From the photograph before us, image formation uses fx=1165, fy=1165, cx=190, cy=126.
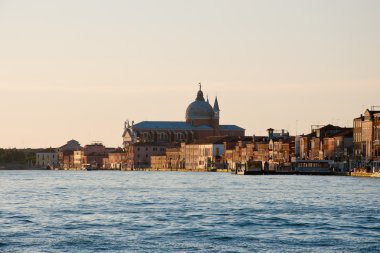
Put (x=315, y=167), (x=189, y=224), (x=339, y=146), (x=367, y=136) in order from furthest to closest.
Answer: (x=339, y=146) < (x=315, y=167) < (x=367, y=136) < (x=189, y=224)

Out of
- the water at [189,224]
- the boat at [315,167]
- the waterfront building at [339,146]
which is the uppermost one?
the waterfront building at [339,146]

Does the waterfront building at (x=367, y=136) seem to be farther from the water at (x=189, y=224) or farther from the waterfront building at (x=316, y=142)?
the water at (x=189, y=224)

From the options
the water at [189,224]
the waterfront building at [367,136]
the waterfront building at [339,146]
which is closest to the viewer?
the water at [189,224]

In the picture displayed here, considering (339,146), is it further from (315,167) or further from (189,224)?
(189,224)

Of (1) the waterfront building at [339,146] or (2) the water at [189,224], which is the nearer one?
(2) the water at [189,224]

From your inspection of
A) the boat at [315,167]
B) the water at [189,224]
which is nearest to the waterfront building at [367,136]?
the boat at [315,167]

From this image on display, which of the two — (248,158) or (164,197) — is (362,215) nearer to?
(164,197)

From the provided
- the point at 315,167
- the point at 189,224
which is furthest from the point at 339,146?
the point at 189,224

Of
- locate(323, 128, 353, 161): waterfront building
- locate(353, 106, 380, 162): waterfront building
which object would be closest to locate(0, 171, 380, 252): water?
locate(353, 106, 380, 162): waterfront building

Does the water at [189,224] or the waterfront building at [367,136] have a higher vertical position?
the waterfront building at [367,136]

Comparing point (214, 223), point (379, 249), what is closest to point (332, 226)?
point (214, 223)

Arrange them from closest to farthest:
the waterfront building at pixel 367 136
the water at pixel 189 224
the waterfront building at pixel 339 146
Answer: the water at pixel 189 224 → the waterfront building at pixel 367 136 → the waterfront building at pixel 339 146

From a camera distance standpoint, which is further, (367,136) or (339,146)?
(339,146)

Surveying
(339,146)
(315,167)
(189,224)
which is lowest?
(189,224)
